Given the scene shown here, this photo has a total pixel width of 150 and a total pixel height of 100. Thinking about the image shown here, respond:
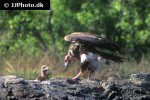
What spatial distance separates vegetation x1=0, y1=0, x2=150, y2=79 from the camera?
22.9 m

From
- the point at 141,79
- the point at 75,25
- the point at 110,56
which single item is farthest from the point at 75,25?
the point at 141,79

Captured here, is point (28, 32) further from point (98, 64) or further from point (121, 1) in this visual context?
point (98, 64)

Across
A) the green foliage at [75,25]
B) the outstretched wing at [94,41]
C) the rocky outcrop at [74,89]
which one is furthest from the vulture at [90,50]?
the green foliage at [75,25]

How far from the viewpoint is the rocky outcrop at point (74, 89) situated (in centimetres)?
849

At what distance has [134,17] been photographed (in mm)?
23156

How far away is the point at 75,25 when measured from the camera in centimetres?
2389

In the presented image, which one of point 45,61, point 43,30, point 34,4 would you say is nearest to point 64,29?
point 43,30

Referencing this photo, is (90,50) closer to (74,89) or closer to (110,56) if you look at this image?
(110,56)

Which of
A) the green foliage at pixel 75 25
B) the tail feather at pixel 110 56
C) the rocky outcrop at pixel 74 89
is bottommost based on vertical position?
the rocky outcrop at pixel 74 89

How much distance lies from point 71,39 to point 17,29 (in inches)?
551

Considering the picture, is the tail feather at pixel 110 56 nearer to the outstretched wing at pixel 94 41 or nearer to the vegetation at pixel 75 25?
the outstretched wing at pixel 94 41

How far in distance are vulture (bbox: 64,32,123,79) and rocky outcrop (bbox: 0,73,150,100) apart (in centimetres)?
65

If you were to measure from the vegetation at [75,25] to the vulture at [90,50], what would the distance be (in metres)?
11.7

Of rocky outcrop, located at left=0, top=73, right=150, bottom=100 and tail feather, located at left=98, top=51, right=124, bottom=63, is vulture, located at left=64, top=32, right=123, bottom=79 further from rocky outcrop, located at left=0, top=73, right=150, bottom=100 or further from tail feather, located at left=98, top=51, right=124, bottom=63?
rocky outcrop, located at left=0, top=73, right=150, bottom=100
